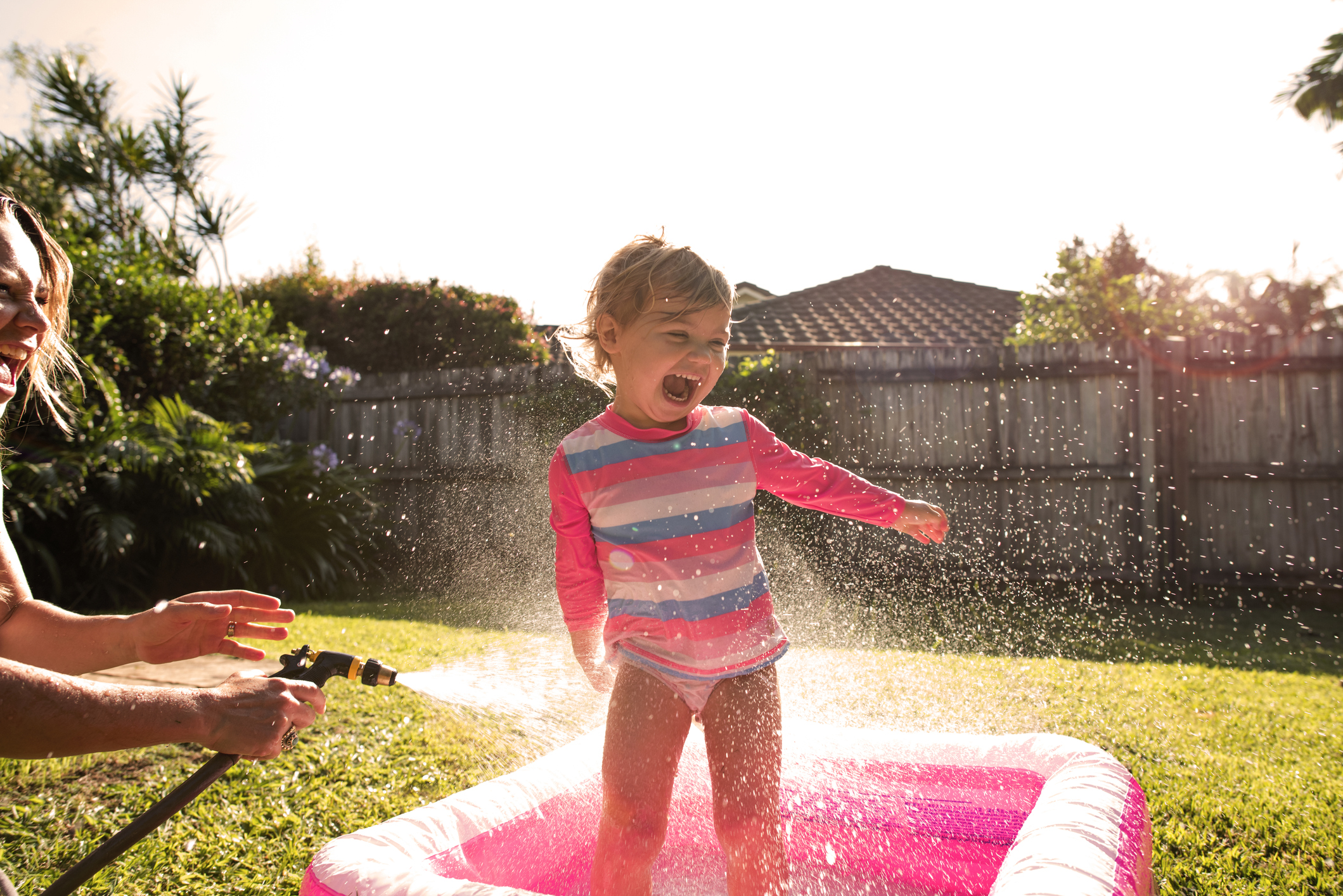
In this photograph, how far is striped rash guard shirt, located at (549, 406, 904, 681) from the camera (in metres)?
1.78

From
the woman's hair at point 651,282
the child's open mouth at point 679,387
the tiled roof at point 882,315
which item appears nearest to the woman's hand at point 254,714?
the child's open mouth at point 679,387

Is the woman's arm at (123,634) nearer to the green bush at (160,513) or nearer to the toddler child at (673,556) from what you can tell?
the toddler child at (673,556)

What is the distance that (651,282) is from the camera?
190 centimetres

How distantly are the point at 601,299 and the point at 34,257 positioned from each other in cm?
108

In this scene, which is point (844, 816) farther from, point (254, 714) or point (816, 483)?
point (254, 714)

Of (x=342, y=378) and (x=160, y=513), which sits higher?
(x=342, y=378)

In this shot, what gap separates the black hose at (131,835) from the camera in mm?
1073

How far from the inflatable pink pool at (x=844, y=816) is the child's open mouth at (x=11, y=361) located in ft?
3.31

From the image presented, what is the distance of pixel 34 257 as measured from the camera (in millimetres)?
1385

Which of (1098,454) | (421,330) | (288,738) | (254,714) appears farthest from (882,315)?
(254,714)

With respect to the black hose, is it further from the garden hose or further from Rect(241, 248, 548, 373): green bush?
Rect(241, 248, 548, 373): green bush

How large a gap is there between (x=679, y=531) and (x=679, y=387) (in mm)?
326

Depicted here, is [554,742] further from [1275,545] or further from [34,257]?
[1275,545]

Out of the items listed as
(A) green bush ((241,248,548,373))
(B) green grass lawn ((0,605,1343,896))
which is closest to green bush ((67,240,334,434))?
(A) green bush ((241,248,548,373))
